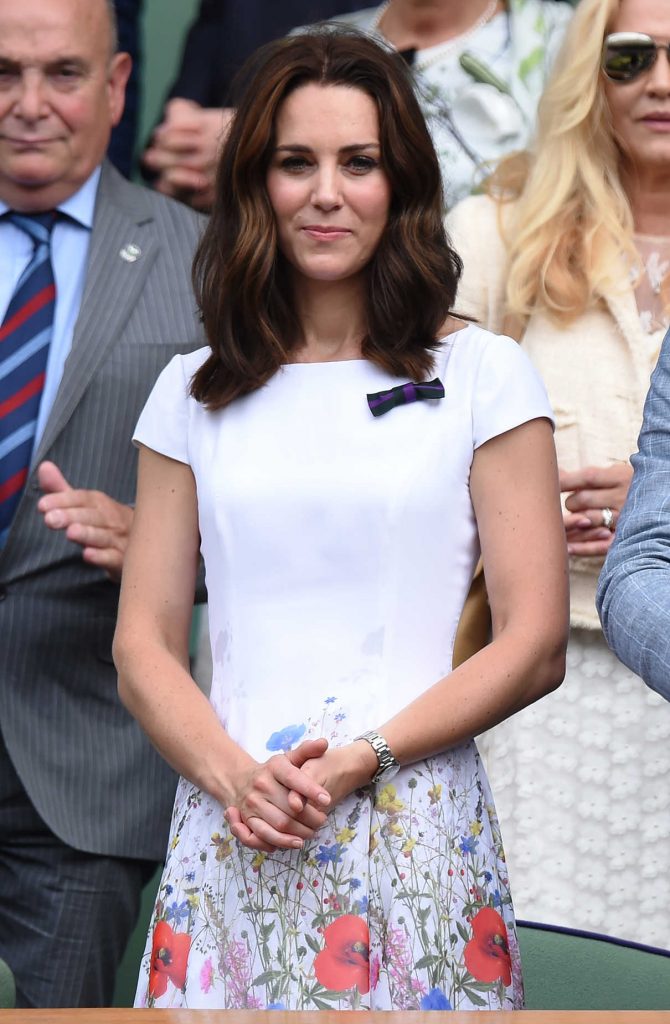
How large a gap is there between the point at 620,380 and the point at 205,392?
82 cm

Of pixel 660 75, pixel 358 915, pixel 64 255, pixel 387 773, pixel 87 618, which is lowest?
pixel 87 618

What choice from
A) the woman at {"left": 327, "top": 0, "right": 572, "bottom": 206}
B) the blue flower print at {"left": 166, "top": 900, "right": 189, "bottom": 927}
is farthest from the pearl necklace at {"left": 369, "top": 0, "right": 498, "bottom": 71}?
the blue flower print at {"left": 166, "top": 900, "right": 189, "bottom": 927}

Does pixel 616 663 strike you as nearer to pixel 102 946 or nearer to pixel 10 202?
pixel 102 946

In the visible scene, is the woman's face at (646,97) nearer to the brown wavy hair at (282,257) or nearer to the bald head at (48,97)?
the brown wavy hair at (282,257)

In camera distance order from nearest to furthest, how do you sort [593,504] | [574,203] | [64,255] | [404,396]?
[404,396]
[593,504]
[574,203]
[64,255]

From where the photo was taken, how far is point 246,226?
286cm

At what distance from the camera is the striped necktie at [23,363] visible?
351 cm

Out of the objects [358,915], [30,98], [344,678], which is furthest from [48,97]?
[358,915]

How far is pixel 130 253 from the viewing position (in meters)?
3.64

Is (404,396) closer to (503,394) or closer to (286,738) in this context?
(503,394)

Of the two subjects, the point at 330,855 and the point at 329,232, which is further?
the point at 329,232

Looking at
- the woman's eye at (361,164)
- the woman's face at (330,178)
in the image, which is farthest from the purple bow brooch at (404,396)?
the woman's eye at (361,164)

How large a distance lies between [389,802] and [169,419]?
679mm

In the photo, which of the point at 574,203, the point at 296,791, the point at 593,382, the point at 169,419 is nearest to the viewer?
the point at 296,791
